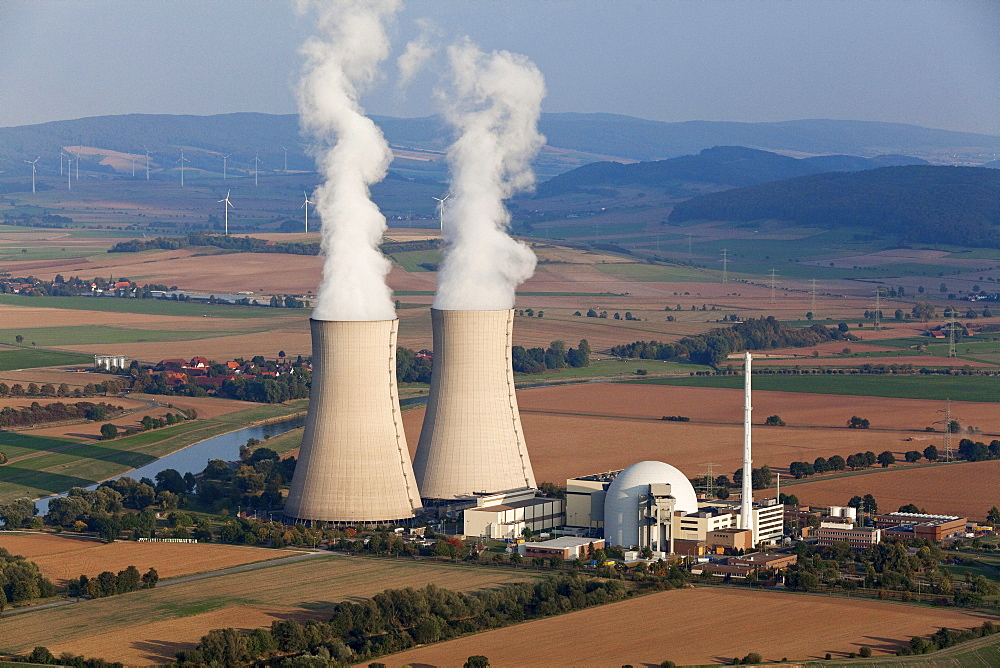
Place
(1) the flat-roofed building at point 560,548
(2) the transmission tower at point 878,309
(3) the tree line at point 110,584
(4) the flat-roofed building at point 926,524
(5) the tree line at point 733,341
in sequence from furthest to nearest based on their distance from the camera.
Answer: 1. (2) the transmission tower at point 878,309
2. (5) the tree line at point 733,341
3. (4) the flat-roofed building at point 926,524
4. (1) the flat-roofed building at point 560,548
5. (3) the tree line at point 110,584

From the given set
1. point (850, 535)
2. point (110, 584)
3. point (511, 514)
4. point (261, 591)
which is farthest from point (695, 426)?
point (110, 584)

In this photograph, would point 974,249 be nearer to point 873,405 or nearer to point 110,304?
point 110,304

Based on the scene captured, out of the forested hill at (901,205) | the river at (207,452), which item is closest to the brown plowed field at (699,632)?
the river at (207,452)

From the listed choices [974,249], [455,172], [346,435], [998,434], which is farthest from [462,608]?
[974,249]

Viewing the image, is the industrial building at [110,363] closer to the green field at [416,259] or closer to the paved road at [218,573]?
the paved road at [218,573]

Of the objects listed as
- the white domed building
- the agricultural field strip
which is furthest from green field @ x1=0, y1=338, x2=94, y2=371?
the white domed building

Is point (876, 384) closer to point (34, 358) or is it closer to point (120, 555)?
point (34, 358)

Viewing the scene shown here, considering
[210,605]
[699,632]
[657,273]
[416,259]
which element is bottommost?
[699,632]
